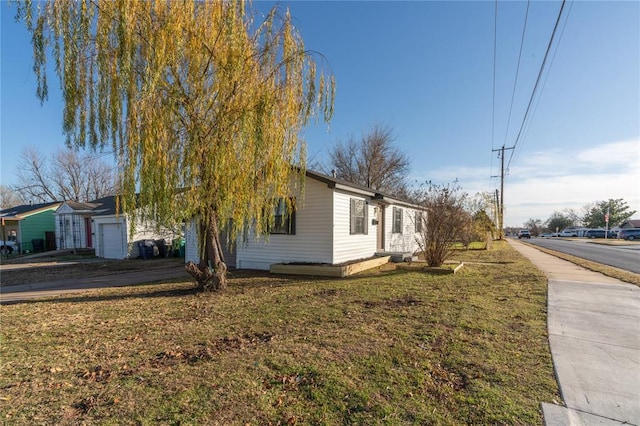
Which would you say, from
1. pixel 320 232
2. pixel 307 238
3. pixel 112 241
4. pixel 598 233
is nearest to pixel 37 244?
pixel 112 241

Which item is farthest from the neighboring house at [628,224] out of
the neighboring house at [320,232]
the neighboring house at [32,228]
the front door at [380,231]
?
the neighboring house at [32,228]

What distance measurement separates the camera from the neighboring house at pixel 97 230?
16.5 metres

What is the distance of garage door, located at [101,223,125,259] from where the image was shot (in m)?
16.6

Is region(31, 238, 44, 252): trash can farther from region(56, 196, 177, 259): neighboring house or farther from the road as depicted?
the road

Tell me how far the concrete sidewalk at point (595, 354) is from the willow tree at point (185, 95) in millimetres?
5391

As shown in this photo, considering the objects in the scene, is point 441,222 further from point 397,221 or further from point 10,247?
point 10,247

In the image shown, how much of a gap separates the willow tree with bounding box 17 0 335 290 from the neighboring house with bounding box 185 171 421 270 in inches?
99.2

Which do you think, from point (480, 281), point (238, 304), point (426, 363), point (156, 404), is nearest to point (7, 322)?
point (238, 304)

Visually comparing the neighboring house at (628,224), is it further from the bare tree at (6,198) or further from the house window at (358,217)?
the bare tree at (6,198)

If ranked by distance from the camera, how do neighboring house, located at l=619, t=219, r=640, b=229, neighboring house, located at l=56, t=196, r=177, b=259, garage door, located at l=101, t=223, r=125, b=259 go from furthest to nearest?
neighboring house, located at l=619, t=219, r=640, b=229, garage door, located at l=101, t=223, r=125, b=259, neighboring house, located at l=56, t=196, r=177, b=259

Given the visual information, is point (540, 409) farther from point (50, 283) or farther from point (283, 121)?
point (50, 283)

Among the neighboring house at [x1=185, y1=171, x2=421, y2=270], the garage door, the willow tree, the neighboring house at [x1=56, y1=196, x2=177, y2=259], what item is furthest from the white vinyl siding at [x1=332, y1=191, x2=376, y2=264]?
the garage door

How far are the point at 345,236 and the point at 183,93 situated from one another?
646 cm

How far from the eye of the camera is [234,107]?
6.07m
